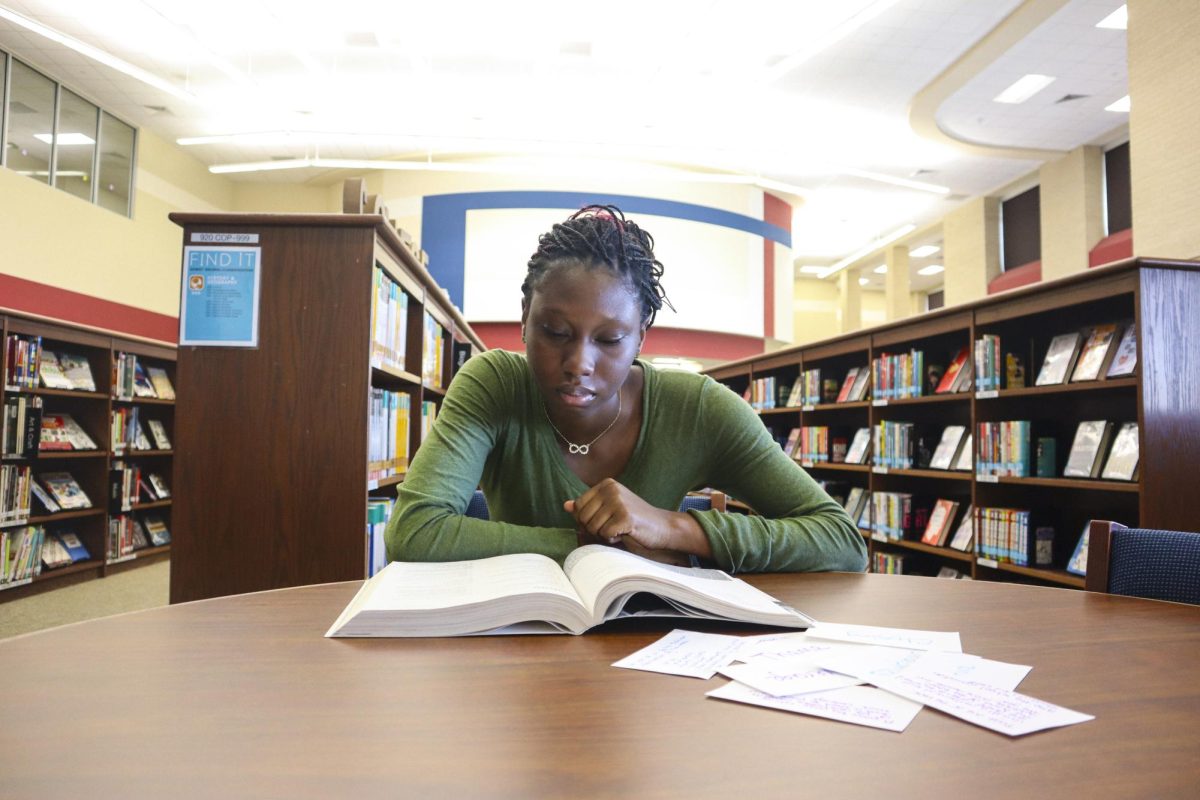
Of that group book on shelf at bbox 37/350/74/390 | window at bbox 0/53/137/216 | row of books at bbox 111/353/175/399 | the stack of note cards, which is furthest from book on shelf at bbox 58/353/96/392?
the stack of note cards

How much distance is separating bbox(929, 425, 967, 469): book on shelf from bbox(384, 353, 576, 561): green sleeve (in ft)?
8.51

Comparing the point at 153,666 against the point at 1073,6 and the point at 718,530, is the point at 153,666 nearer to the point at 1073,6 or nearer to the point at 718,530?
the point at 718,530

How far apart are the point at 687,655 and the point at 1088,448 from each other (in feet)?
8.36

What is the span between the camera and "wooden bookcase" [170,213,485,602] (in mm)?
1922

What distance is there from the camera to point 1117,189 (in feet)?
26.4

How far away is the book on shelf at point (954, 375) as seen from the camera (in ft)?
10.7

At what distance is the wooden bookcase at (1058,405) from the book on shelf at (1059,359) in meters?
0.09

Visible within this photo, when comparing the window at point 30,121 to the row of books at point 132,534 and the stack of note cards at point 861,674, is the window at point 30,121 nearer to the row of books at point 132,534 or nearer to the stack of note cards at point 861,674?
the row of books at point 132,534

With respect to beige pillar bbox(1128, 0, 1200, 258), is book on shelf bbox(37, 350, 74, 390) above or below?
below

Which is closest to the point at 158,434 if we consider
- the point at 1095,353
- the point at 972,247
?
the point at 1095,353

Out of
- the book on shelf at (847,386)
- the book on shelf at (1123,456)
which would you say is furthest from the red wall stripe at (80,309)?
the book on shelf at (1123,456)

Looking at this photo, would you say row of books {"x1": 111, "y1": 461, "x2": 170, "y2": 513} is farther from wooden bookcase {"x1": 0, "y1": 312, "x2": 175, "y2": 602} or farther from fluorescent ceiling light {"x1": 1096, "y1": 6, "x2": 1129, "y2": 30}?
fluorescent ceiling light {"x1": 1096, "y1": 6, "x2": 1129, "y2": 30}

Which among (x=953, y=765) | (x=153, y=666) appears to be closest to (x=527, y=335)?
(x=153, y=666)

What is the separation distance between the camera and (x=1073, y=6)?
221 inches
